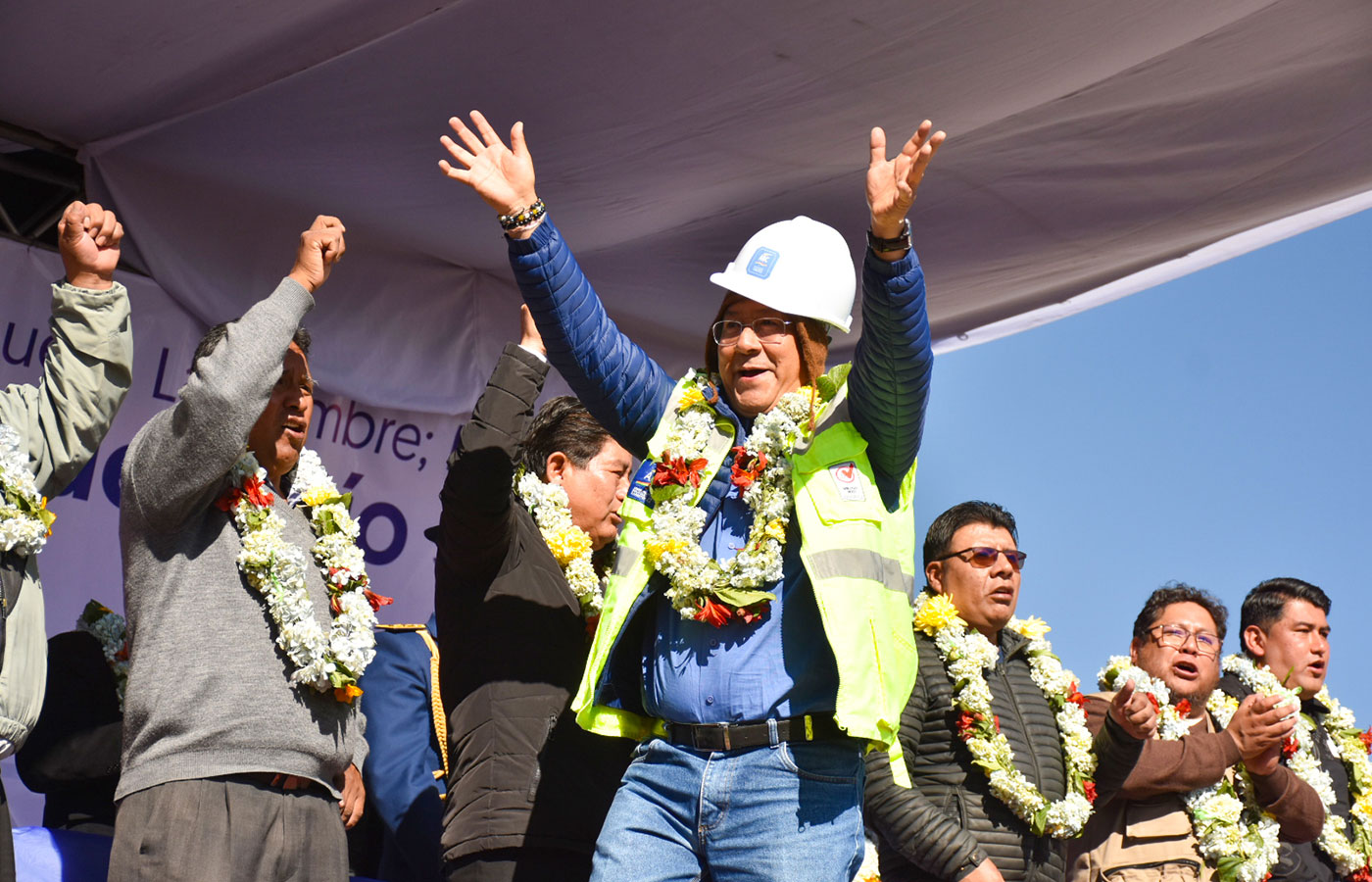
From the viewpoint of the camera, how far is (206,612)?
2748mm

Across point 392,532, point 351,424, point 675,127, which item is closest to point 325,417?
point 351,424

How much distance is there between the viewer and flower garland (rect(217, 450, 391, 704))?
2.78m

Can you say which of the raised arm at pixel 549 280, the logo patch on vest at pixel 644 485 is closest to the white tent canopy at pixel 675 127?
the raised arm at pixel 549 280

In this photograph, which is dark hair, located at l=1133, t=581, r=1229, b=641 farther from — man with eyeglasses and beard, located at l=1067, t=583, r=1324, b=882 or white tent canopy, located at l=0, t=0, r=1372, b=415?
white tent canopy, located at l=0, t=0, r=1372, b=415

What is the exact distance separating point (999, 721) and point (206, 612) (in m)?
2.31

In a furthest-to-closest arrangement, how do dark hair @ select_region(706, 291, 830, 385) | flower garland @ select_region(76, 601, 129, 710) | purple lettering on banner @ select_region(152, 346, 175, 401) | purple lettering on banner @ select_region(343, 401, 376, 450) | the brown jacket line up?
purple lettering on banner @ select_region(343, 401, 376, 450) < purple lettering on banner @ select_region(152, 346, 175, 401) < the brown jacket < flower garland @ select_region(76, 601, 129, 710) < dark hair @ select_region(706, 291, 830, 385)

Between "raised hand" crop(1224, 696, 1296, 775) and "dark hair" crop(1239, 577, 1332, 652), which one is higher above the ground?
"dark hair" crop(1239, 577, 1332, 652)

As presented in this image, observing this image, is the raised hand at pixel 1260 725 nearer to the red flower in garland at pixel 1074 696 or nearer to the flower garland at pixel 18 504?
the red flower in garland at pixel 1074 696

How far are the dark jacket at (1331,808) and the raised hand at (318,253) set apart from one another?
399 centimetres

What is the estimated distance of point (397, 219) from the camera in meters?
5.68

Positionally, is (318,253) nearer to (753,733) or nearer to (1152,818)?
(753,733)

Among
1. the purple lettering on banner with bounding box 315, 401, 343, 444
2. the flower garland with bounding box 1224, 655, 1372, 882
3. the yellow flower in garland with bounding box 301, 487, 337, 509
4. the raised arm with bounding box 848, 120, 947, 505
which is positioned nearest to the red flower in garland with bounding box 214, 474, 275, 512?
the yellow flower in garland with bounding box 301, 487, 337, 509

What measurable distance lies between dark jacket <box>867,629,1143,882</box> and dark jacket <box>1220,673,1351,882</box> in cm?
139

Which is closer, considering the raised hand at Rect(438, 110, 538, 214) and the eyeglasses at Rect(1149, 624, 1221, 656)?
the raised hand at Rect(438, 110, 538, 214)
